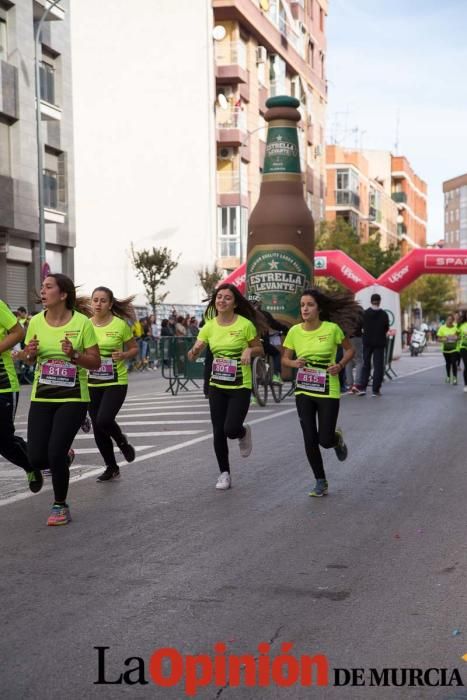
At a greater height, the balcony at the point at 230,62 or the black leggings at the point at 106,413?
the balcony at the point at 230,62

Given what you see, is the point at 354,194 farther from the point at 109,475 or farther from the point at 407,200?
the point at 109,475

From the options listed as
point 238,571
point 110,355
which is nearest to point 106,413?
point 110,355

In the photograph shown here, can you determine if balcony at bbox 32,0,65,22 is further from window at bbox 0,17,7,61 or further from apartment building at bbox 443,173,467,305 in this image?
apartment building at bbox 443,173,467,305

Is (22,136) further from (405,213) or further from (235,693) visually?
(405,213)

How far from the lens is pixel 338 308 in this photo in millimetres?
8953

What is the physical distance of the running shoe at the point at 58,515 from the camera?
717 cm

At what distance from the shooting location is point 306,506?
7961mm

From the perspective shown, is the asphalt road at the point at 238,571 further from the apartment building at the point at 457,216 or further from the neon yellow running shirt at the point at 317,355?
the apartment building at the point at 457,216

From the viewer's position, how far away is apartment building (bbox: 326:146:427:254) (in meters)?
84.7

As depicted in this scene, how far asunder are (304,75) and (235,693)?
6540 cm

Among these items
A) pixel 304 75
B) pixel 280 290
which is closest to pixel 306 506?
pixel 280 290

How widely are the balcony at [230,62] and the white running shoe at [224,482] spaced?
44661 mm

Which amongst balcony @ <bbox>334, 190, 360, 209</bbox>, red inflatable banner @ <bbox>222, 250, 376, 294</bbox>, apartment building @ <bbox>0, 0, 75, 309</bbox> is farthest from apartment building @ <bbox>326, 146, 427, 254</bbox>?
apartment building @ <bbox>0, 0, 75, 309</bbox>

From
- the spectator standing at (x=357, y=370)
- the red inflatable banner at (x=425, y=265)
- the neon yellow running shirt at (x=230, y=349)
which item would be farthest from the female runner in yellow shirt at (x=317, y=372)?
the red inflatable banner at (x=425, y=265)
